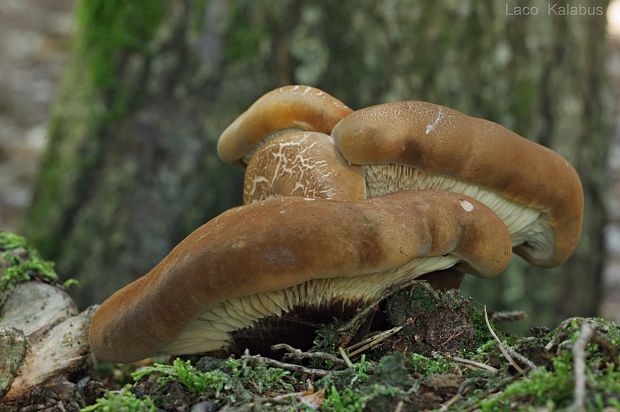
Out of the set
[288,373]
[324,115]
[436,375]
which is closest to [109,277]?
[324,115]

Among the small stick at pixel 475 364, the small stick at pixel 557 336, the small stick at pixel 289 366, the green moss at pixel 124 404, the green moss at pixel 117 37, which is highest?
the green moss at pixel 117 37

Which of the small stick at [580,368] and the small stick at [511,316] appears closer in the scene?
the small stick at [580,368]

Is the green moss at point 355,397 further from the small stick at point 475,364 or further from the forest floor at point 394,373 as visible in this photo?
the small stick at point 475,364

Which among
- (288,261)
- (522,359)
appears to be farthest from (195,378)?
(522,359)

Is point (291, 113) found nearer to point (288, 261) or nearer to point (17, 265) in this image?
point (288, 261)

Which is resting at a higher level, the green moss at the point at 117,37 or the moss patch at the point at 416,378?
the green moss at the point at 117,37

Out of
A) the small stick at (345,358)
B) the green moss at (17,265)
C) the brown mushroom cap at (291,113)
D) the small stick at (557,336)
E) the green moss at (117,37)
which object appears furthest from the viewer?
the green moss at (117,37)

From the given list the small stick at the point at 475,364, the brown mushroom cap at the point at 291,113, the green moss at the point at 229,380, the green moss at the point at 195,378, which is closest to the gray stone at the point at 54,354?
the green moss at the point at 229,380

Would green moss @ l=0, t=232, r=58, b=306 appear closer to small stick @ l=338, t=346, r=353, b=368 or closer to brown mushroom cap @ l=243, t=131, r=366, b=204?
brown mushroom cap @ l=243, t=131, r=366, b=204
